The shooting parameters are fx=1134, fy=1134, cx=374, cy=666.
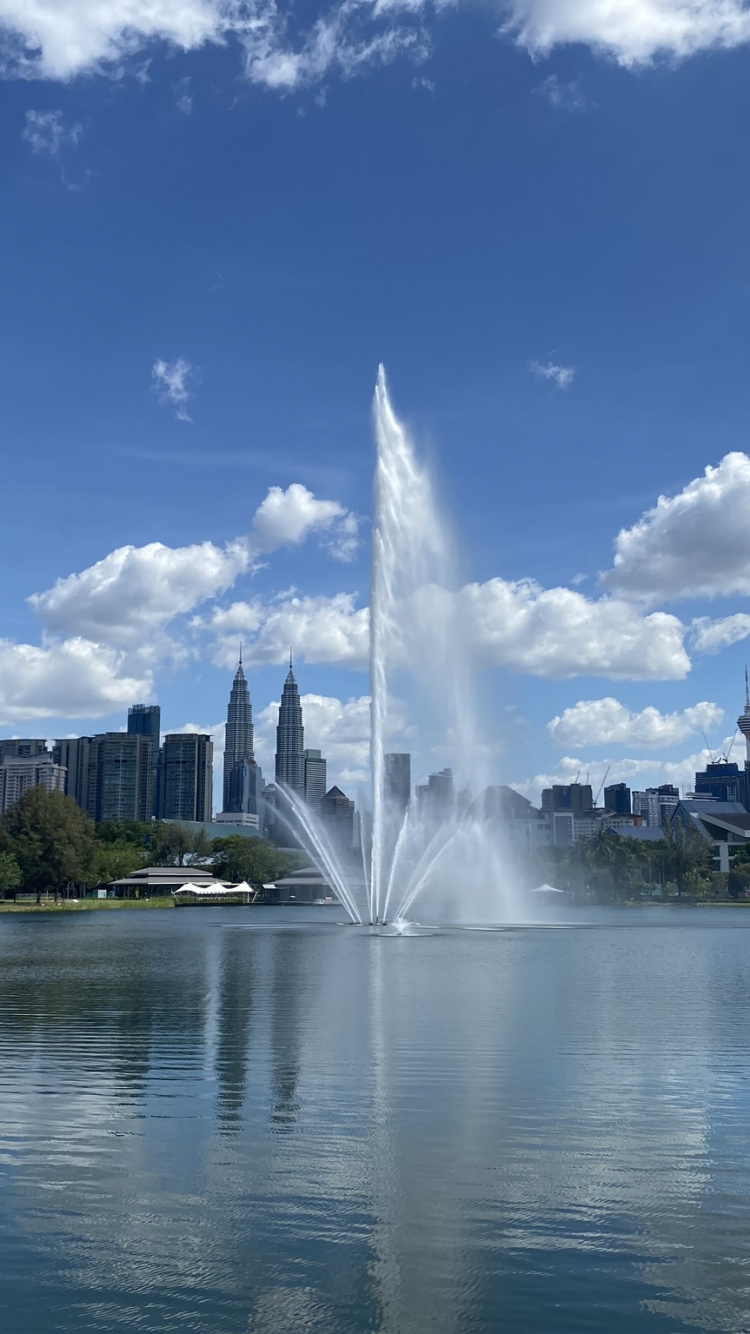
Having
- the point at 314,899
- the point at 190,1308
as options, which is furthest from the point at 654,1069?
the point at 314,899

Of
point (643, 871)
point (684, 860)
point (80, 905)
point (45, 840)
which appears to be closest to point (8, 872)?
point (45, 840)

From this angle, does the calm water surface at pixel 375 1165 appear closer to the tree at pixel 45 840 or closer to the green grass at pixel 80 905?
the green grass at pixel 80 905

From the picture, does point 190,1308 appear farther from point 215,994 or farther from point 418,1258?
point 215,994

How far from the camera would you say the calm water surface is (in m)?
12.4

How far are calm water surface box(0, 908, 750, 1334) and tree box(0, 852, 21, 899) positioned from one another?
3853 inches

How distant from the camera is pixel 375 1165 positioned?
17312 millimetres

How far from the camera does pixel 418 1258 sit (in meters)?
13.4

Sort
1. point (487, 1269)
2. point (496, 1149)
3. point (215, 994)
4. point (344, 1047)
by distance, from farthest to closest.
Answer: point (215, 994), point (344, 1047), point (496, 1149), point (487, 1269)

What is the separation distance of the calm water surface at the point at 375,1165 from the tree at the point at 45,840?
103 metres

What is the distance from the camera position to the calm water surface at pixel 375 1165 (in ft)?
40.6

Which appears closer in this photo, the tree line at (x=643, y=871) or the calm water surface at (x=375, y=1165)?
the calm water surface at (x=375, y=1165)

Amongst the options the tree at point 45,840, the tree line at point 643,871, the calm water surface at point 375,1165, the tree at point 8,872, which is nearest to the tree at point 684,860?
the tree line at point 643,871

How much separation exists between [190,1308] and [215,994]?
1158 inches

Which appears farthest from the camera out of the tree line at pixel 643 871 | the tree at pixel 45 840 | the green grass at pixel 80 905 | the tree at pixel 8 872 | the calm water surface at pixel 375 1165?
A: the tree line at pixel 643 871
